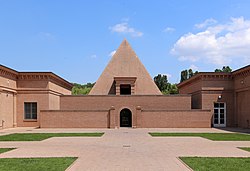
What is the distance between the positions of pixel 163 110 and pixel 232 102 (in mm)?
7865

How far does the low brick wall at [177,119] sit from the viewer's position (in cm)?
3359

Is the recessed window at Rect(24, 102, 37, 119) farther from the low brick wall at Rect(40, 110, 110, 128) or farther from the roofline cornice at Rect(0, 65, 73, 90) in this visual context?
the roofline cornice at Rect(0, 65, 73, 90)

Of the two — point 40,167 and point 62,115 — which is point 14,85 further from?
point 40,167

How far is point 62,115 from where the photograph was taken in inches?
1323

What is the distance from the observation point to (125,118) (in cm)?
3669

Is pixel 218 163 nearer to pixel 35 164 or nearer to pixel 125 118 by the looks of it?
pixel 35 164

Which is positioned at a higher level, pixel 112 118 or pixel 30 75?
pixel 30 75

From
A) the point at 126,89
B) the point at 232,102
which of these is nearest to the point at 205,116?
the point at 232,102

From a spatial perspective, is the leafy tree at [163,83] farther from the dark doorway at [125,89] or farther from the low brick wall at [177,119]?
the low brick wall at [177,119]

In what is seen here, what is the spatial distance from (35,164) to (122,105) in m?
25.2

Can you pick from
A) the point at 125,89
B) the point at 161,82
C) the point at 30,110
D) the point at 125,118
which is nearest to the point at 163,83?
the point at 161,82

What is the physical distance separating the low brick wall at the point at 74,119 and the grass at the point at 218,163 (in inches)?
861

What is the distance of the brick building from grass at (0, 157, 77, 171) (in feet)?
65.7

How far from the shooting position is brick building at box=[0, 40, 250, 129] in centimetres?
3312
